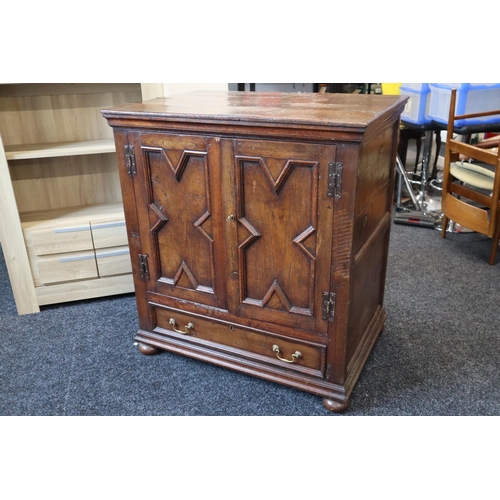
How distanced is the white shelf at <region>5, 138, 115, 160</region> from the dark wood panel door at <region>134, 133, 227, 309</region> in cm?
64

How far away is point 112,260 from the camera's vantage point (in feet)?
8.47

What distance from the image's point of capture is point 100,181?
274cm

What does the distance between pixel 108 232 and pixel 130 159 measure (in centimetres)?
75

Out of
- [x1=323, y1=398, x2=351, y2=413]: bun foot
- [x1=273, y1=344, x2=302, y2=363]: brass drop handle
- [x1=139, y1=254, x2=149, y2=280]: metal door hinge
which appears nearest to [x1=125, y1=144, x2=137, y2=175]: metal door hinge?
[x1=139, y1=254, x2=149, y2=280]: metal door hinge

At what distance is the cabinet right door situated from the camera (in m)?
1.58

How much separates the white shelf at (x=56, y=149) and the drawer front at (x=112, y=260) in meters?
0.49

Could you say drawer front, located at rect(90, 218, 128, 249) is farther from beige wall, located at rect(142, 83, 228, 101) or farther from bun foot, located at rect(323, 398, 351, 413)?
bun foot, located at rect(323, 398, 351, 413)

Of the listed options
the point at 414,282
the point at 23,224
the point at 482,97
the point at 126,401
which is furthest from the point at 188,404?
the point at 482,97

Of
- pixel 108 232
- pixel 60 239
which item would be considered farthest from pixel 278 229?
pixel 60 239

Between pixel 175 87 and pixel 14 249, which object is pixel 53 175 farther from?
pixel 175 87

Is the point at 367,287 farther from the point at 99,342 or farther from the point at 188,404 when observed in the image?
the point at 99,342

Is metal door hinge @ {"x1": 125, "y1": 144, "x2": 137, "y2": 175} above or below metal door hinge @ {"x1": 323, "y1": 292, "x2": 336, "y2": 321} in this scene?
above

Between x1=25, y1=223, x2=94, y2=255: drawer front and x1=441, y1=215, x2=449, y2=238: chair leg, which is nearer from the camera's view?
x1=25, y1=223, x2=94, y2=255: drawer front

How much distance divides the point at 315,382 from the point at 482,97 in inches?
98.1
